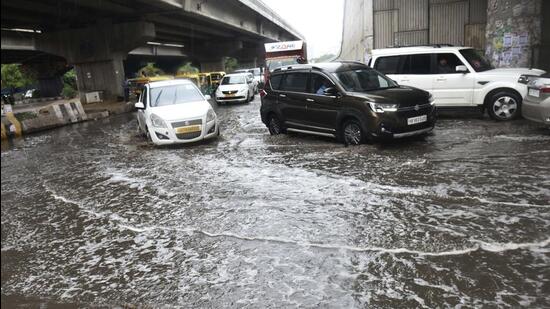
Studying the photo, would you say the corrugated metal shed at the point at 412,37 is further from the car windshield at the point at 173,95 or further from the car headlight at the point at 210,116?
the car headlight at the point at 210,116

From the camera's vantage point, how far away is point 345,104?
9.45 metres

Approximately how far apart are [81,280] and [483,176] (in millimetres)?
5626

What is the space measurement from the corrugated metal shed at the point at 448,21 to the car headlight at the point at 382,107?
1185 cm

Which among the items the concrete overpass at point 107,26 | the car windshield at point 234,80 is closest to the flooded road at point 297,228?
the concrete overpass at point 107,26

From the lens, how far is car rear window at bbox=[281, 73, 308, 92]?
10719 mm

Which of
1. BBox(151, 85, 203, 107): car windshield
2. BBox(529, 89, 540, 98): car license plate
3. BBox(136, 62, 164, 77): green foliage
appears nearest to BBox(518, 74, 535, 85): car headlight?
BBox(529, 89, 540, 98): car license plate

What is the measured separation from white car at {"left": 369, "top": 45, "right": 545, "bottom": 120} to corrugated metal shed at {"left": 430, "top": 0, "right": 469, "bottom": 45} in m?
7.16

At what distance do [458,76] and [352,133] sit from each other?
4.09 meters

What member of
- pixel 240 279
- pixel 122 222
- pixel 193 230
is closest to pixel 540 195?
pixel 240 279

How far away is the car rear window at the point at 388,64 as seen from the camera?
41.3 feet

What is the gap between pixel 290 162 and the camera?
890 cm

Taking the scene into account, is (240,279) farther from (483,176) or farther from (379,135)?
(379,135)

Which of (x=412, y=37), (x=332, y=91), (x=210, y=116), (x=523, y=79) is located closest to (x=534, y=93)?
(x=523, y=79)

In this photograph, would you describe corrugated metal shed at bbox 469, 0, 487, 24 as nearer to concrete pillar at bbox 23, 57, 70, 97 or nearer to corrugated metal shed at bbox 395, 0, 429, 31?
corrugated metal shed at bbox 395, 0, 429, 31
